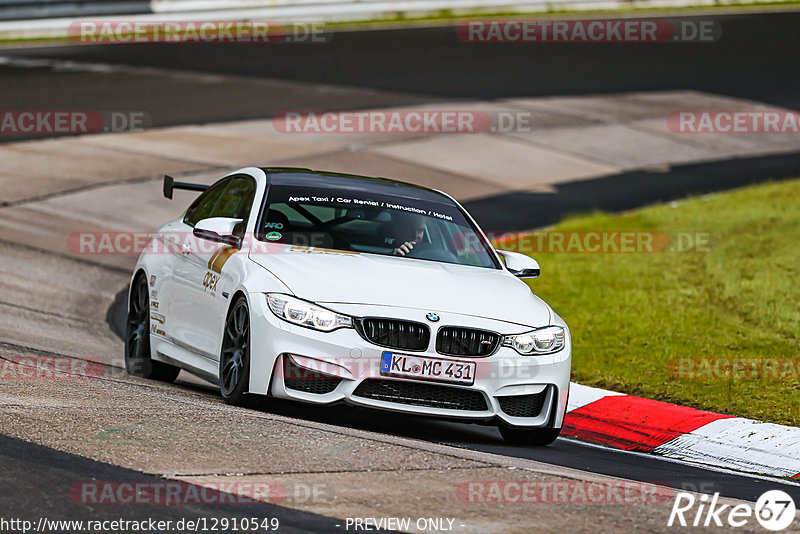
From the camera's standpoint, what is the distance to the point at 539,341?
26.8 feet

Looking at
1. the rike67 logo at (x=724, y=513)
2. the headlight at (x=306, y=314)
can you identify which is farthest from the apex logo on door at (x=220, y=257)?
the rike67 logo at (x=724, y=513)

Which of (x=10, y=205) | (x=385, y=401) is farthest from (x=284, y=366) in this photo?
(x=10, y=205)

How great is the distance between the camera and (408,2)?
124 ft

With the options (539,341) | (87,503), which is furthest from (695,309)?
(87,503)

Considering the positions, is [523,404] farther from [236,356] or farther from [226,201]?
Answer: [226,201]

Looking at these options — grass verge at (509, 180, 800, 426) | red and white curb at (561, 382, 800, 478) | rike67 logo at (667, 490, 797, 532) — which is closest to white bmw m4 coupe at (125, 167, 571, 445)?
red and white curb at (561, 382, 800, 478)

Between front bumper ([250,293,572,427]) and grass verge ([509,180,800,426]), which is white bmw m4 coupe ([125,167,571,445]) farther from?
grass verge ([509,180,800,426])

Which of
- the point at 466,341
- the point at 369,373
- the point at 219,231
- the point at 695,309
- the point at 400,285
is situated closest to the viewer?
the point at 369,373

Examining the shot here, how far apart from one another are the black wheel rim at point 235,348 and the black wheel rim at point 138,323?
1763 millimetres

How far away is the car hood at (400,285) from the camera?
312 inches

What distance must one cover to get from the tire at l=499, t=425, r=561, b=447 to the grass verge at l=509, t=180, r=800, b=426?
159 centimetres

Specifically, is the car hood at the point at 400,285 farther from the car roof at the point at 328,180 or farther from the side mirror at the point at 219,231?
the car roof at the point at 328,180

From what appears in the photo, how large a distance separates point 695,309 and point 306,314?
18.2ft

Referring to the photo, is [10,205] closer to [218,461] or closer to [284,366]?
[284,366]
